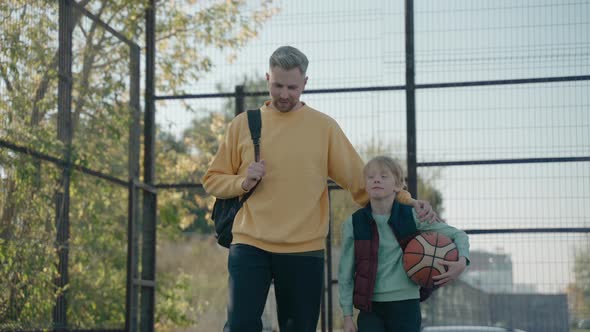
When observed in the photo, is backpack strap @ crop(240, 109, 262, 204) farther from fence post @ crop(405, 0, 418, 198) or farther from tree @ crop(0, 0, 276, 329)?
fence post @ crop(405, 0, 418, 198)

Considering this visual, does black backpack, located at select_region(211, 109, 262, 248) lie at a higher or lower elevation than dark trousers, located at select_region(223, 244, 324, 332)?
higher

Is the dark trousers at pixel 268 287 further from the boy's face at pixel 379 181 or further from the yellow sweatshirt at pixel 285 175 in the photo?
the boy's face at pixel 379 181

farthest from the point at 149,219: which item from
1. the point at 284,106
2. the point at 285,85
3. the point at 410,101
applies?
the point at 285,85

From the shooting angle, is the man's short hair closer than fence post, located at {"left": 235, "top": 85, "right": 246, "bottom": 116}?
Yes

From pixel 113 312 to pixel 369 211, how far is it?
21.2ft

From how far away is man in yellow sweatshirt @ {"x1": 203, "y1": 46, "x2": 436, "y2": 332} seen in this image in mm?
3664

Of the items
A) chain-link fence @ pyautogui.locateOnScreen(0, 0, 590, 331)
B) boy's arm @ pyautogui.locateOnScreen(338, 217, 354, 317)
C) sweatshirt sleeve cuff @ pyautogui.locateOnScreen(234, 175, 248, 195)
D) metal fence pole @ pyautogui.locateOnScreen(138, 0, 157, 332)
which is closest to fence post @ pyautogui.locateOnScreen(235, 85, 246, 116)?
chain-link fence @ pyautogui.locateOnScreen(0, 0, 590, 331)

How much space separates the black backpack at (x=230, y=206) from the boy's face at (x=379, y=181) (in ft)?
1.72

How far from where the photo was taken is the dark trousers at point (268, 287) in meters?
3.63

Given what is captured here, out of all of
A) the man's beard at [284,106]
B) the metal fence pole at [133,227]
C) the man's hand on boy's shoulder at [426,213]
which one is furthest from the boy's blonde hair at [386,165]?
the metal fence pole at [133,227]

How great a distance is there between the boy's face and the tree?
3159 millimetres

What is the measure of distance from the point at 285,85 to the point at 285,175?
36 centimetres

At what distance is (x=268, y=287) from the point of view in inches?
146

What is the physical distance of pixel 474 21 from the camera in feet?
23.6
